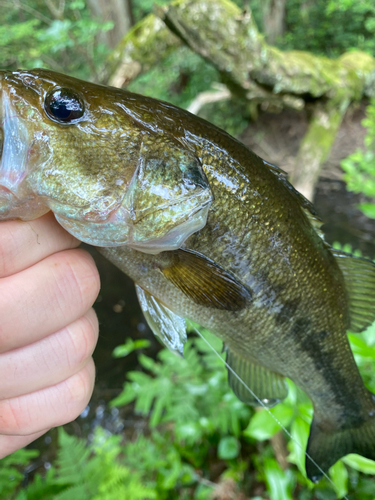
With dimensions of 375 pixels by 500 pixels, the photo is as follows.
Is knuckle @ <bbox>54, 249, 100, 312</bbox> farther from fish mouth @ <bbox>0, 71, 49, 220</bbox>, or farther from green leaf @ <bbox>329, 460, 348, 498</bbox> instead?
green leaf @ <bbox>329, 460, 348, 498</bbox>

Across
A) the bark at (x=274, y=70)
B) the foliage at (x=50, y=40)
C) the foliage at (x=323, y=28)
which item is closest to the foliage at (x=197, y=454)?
the bark at (x=274, y=70)

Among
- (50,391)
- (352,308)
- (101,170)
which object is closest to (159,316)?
(50,391)

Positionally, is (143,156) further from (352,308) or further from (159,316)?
(352,308)

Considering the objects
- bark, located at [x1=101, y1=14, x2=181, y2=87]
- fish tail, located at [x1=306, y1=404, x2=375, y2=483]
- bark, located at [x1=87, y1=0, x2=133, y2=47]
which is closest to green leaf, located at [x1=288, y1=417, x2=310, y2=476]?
fish tail, located at [x1=306, y1=404, x2=375, y2=483]

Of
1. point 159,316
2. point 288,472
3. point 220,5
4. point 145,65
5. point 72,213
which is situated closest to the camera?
point 72,213

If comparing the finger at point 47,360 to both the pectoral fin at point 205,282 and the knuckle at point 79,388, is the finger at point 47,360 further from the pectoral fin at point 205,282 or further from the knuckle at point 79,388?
the pectoral fin at point 205,282

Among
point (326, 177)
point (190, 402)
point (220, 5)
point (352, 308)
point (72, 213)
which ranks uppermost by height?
point (220, 5)

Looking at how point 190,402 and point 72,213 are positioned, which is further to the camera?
point 190,402
